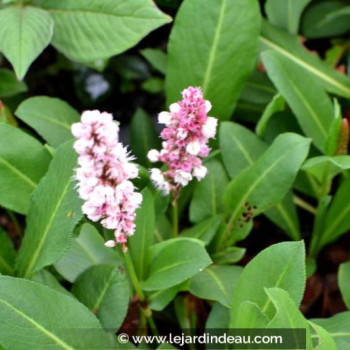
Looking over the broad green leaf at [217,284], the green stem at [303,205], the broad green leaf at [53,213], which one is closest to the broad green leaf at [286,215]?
the green stem at [303,205]

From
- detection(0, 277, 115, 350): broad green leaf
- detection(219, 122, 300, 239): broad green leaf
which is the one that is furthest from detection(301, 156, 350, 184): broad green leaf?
detection(0, 277, 115, 350): broad green leaf

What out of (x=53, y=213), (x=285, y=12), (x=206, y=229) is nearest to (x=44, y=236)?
(x=53, y=213)

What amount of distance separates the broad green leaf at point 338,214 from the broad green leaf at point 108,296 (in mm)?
565

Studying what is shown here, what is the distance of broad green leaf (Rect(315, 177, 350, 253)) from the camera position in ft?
4.98

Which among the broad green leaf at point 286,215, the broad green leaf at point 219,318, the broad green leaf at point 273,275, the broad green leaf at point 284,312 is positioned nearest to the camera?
the broad green leaf at point 284,312

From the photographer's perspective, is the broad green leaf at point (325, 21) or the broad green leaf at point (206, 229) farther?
the broad green leaf at point (325, 21)

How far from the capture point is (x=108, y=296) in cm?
129

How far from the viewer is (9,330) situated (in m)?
1.09

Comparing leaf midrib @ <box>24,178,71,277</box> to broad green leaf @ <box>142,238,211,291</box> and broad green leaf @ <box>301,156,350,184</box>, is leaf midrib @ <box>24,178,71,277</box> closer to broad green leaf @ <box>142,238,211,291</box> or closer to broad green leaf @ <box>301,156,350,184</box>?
broad green leaf @ <box>142,238,211,291</box>

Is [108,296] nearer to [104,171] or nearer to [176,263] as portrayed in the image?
[176,263]

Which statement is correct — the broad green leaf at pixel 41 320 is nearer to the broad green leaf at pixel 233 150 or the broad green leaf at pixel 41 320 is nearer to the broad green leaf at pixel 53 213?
the broad green leaf at pixel 53 213

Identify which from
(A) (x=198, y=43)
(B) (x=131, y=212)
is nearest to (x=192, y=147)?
(B) (x=131, y=212)

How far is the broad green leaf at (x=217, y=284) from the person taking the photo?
1313 mm

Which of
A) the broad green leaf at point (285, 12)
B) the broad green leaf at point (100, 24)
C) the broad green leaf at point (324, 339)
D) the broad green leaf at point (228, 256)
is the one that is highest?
the broad green leaf at point (100, 24)
